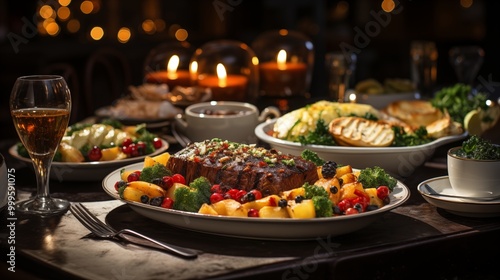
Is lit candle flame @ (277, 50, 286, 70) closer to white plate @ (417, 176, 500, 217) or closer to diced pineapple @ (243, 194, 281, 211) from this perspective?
white plate @ (417, 176, 500, 217)

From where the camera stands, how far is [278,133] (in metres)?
2.65

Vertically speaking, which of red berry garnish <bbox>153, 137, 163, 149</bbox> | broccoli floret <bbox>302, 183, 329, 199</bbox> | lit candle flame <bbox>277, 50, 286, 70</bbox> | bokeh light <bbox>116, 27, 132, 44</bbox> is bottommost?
bokeh light <bbox>116, 27, 132, 44</bbox>

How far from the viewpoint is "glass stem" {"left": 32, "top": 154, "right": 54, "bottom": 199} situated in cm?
213

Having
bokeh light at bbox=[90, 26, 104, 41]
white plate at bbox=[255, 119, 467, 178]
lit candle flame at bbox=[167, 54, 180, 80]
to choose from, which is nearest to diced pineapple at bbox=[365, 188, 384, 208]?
white plate at bbox=[255, 119, 467, 178]

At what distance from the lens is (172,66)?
13.1 feet

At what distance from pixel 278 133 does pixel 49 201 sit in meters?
0.83

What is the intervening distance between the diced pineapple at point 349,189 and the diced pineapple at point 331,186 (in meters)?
0.01

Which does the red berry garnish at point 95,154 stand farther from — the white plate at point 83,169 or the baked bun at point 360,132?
the baked bun at point 360,132

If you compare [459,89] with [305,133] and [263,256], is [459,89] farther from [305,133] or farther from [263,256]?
[263,256]

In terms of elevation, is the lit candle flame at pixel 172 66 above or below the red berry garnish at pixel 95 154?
above

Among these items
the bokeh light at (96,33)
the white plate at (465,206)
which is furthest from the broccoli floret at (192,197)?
the bokeh light at (96,33)

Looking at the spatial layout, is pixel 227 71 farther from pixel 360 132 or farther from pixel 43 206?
pixel 43 206

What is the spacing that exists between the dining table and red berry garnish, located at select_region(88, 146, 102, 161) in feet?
1.24

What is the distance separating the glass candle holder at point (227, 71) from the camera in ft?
12.0
